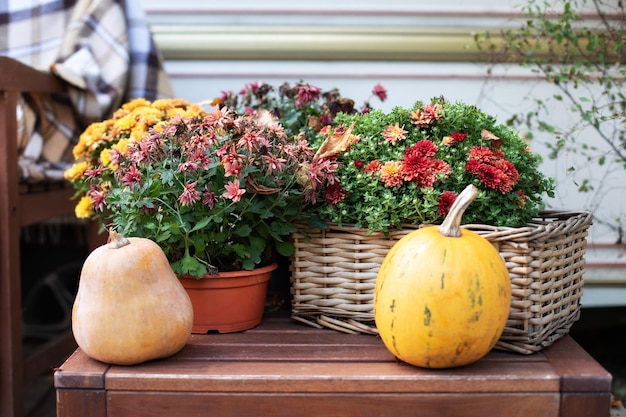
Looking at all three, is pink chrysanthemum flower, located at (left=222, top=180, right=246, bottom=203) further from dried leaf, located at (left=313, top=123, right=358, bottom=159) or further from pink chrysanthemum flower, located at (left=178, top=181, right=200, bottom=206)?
dried leaf, located at (left=313, top=123, right=358, bottom=159)

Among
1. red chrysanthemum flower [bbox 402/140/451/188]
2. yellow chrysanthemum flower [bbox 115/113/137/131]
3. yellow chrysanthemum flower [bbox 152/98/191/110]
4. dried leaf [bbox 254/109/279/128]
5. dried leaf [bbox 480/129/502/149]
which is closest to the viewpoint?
red chrysanthemum flower [bbox 402/140/451/188]

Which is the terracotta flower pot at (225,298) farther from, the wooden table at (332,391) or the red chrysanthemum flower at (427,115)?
the red chrysanthemum flower at (427,115)

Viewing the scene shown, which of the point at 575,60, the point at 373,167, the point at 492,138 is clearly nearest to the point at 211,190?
the point at 373,167

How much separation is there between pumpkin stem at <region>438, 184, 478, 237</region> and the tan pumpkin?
23.7 inches

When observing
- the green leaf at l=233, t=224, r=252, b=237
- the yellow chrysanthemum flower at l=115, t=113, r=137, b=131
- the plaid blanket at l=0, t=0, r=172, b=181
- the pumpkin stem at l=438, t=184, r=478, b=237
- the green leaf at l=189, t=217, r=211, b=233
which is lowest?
the green leaf at l=233, t=224, r=252, b=237

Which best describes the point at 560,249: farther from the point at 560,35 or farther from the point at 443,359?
the point at 560,35

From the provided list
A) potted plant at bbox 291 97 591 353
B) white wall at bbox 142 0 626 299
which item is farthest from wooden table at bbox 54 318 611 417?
white wall at bbox 142 0 626 299

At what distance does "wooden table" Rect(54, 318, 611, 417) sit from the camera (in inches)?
54.1

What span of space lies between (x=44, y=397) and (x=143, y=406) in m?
1.65

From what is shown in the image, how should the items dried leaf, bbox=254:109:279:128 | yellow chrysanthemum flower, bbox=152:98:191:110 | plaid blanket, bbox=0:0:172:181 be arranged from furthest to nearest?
plaid blanket, bbox=0:0:172:181
yellow chrysanthemum flower, bbox=152:98:191:110
dried leaf, bbox=254:109:279:128

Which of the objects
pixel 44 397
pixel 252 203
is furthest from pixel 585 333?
pixel 44 397

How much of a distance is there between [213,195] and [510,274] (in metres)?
0.70

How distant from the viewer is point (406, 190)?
1.61 m

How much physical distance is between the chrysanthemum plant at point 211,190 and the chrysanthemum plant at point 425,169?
115mm
